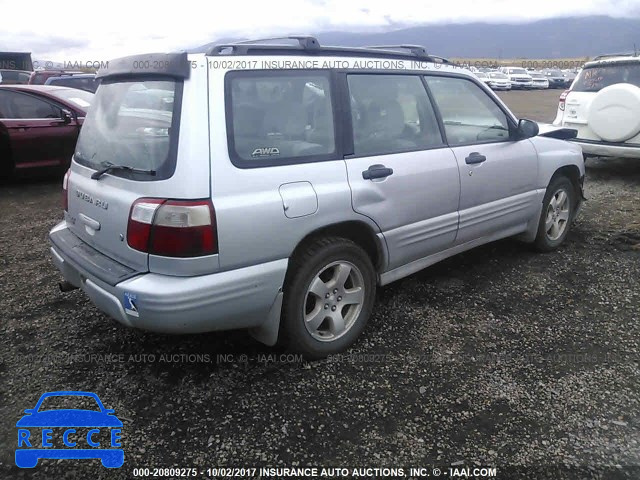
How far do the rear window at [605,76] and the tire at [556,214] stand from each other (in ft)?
11.2

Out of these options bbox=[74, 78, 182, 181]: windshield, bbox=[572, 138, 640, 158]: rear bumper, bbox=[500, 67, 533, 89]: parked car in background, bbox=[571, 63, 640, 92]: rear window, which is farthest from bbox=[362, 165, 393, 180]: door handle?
bbox=[500, 67, 533, 89]: parked car in background

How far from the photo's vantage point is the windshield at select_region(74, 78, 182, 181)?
245 cm

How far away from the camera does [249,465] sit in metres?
2.23

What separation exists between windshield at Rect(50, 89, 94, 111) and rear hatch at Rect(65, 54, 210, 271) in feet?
16.4

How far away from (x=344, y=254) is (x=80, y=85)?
10.2 m

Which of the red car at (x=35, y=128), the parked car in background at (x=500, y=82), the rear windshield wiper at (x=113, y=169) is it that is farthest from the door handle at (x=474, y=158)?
the parked car in background at (x=500, y=82)

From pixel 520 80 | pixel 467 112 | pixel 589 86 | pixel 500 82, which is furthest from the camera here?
pixel 520 80

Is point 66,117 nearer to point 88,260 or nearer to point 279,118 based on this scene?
point 88,260

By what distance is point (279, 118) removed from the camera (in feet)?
8.88

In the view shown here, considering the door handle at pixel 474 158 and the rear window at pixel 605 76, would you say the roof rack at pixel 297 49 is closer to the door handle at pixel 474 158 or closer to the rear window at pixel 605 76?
the door handle at pixel 474 158

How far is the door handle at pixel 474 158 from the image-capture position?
356 cm

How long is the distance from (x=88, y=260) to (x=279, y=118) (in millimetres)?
1267

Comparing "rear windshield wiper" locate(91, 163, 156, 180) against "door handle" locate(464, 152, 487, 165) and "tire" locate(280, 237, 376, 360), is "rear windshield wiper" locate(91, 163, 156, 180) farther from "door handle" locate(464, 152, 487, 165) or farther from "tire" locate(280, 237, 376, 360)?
"door handle" locate(464, 152, 487, 165)

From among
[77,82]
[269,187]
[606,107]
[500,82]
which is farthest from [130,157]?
[500,82]
